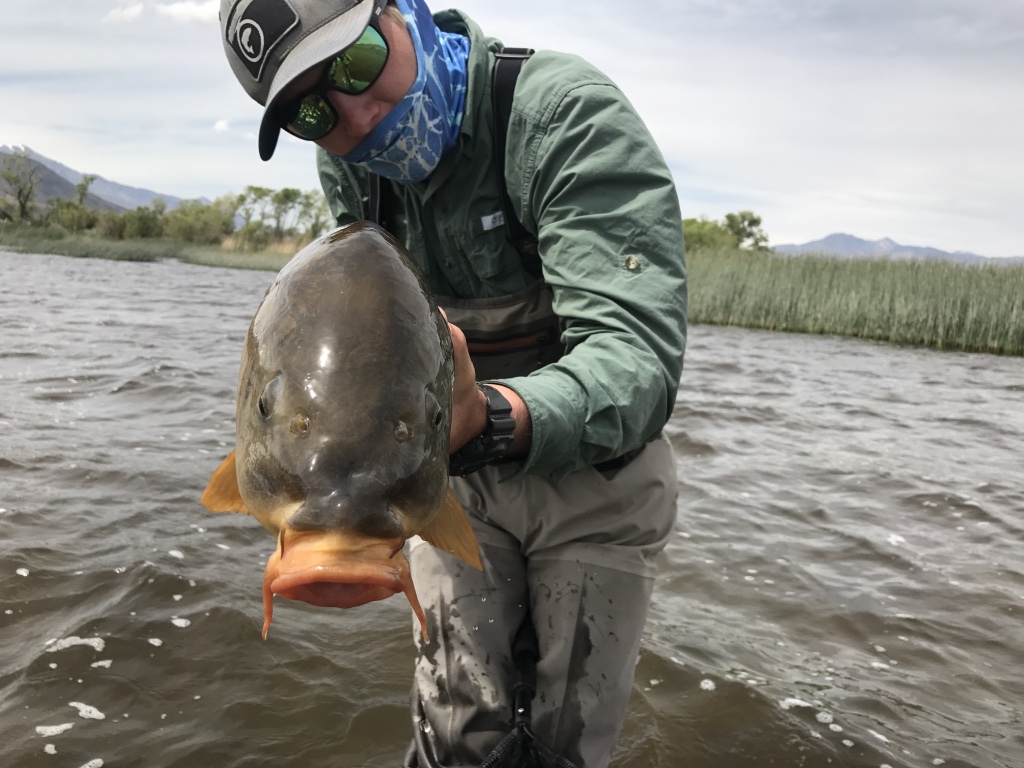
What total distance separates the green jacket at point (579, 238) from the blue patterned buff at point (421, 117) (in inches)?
2.4

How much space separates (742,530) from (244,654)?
10.6 ft

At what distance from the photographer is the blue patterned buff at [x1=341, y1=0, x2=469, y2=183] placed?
2.30m

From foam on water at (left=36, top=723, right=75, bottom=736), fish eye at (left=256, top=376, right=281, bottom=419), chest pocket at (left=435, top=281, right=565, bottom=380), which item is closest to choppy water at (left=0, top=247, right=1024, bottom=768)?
foam on water at (left=36, top=723, right=75, bottom=736)

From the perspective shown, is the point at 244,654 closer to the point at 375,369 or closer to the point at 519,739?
the point at 519,739

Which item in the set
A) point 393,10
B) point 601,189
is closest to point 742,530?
point 601,189

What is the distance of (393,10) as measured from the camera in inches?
91.4

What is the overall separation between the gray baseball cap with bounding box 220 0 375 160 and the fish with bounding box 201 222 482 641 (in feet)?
2.45

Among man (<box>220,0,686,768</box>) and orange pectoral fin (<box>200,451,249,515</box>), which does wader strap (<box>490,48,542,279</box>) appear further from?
orange pectoral fin (<box>200,451,249,515</box>)

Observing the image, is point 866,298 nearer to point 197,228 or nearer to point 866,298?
point 866,298

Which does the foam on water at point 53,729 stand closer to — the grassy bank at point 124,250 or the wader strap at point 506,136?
the wader strap at point 506,136

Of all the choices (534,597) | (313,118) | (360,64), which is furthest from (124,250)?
(534,597)

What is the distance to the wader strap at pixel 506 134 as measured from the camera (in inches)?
95.4

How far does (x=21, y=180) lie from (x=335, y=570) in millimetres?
65583

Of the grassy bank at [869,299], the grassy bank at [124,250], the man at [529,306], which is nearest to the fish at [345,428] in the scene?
the man at [529,306]
